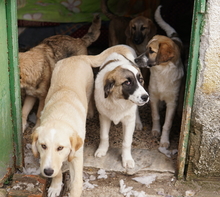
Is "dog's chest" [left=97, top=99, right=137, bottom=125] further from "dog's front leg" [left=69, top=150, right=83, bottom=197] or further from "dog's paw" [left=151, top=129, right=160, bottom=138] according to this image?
"dog's paw" [left=151, top=129, right=160, bottom=138]

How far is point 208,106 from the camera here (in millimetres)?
3842

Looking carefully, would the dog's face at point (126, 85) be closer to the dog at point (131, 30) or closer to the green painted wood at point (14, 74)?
the green painted wood at point (14, 74)

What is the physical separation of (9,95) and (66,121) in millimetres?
803

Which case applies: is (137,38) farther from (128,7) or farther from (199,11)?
(199,11)

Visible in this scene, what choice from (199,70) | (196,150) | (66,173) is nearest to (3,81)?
(66,173)

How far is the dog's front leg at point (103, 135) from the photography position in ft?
14.4

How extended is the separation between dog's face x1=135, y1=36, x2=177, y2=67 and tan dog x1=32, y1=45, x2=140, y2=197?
29 centimetres

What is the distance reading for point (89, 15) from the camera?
7.54 m

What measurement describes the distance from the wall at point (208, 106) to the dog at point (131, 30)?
90.7 inches

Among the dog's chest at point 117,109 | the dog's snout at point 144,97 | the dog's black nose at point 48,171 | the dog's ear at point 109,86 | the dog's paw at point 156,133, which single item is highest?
the dog's ear at point 109,86

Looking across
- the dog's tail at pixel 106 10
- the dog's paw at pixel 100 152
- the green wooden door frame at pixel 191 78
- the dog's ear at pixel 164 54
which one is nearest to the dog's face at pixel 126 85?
the green wooden door frame at pixel 191 78

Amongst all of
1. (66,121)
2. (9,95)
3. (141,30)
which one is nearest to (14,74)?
(9,95)

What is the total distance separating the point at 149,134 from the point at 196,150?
116cm

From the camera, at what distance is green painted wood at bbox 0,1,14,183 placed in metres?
3.47
